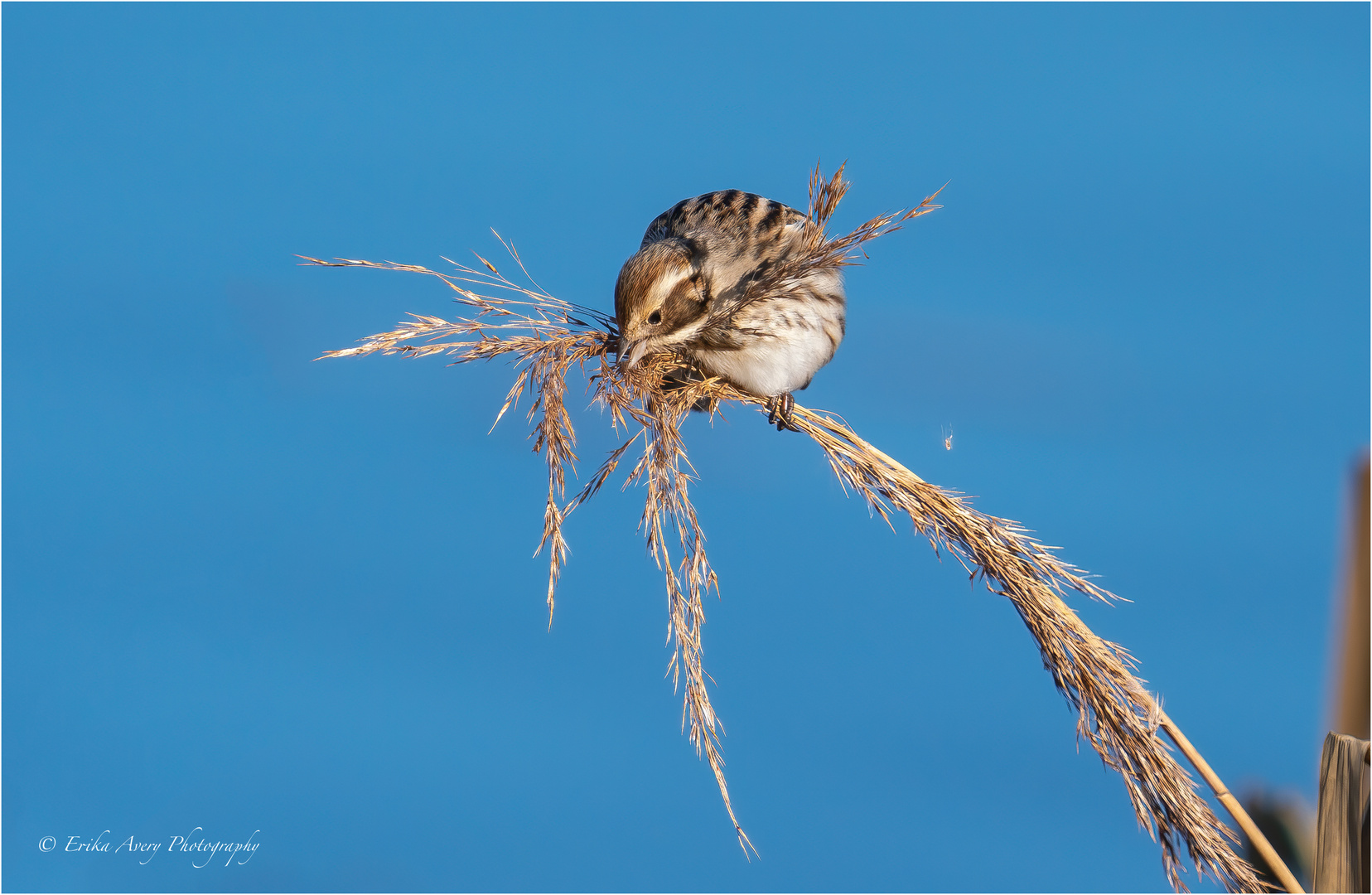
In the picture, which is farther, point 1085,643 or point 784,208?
point 784,208

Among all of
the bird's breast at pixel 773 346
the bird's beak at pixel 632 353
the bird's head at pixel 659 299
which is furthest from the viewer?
Answer: the bird's breast at pixel 773 346

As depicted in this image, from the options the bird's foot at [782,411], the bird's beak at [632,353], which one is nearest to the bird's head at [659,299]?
the bird's beak at [632,353]

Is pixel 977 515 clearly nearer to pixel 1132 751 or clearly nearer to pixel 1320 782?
pixel 1132 751

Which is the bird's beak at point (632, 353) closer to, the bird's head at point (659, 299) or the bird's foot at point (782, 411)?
the bird's head at point (659, 299)

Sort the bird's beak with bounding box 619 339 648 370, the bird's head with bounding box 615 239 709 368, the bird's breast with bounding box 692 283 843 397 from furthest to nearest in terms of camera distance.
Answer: the bird's breast with bounding box 692 283 843 397 < the bird's head with bounding box 615 239 709 368 < the bird's beak with bounding box 619 339 648 370

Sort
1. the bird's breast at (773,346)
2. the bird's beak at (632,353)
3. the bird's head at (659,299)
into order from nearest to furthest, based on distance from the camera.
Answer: the bird's beak at (632,353)
the bird's head at (659,299)
the bird's breast at (773,346)

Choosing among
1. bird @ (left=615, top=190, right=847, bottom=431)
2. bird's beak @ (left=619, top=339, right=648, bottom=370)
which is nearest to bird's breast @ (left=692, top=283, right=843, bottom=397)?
bird @ (left=615, top=190, right=847, bottom=431)

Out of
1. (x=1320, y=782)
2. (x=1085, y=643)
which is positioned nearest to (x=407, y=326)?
(x=1085, y=643)

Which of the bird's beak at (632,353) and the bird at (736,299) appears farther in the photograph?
the bird at (736,299)

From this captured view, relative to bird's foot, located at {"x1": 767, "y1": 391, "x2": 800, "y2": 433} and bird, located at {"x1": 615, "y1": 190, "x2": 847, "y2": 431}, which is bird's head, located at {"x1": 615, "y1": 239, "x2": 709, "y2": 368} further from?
bird's foot, located at {"x1": 767, "y1": 391, "x2": 800, "y2": 433}
